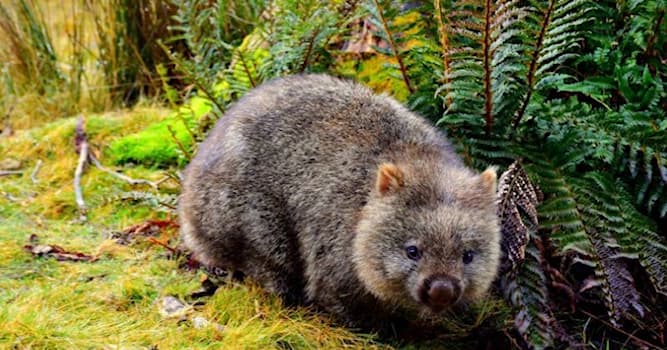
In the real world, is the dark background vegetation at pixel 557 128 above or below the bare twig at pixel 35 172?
above

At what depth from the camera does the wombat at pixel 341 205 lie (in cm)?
428

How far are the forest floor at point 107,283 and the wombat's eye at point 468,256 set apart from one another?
Result: 0.79 metres

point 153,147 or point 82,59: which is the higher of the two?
point 82,59

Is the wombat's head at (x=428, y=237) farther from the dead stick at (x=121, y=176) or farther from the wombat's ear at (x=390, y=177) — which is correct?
the dead stick at (x=121, y=176)

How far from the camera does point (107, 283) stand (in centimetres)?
528

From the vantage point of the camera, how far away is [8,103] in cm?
934

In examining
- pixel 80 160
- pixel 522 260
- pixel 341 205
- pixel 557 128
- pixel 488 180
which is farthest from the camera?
pixel 80 160

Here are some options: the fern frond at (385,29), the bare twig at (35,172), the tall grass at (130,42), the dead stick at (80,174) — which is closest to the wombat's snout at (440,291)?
the fern frond at (385,29)

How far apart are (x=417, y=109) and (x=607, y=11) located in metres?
1.42

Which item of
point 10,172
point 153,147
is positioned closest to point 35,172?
point 10,172

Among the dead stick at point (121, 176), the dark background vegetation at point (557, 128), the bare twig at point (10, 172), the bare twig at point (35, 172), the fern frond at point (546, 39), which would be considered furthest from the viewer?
the bare twig at point (10, 172)

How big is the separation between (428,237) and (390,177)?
43 cm

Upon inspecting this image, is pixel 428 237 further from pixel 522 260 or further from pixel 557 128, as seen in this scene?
pixel 557 128

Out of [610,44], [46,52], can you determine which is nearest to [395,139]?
[610,44]
